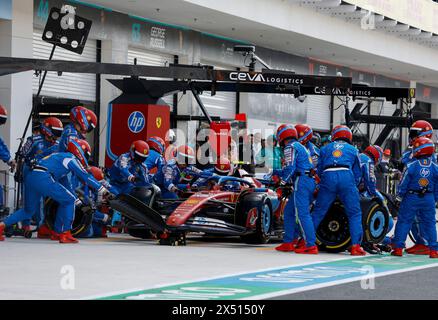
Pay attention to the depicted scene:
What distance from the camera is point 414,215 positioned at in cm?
1523

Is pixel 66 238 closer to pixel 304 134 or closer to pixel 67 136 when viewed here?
pixel 67 136

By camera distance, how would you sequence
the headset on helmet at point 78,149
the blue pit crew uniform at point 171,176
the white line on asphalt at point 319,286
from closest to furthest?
1. the white line on asphalt at point 319,286
2. the headset on helmet at point 78,149
3. the blue pit crew uniform at point 171,176

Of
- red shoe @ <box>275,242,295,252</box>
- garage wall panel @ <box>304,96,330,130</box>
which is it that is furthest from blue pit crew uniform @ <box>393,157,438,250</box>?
garage wall panel @ <box>304,96,330,130</box>

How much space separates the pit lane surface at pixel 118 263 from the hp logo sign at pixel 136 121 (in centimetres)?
456

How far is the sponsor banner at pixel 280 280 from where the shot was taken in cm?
980

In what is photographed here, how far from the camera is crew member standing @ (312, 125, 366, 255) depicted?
14.9 m

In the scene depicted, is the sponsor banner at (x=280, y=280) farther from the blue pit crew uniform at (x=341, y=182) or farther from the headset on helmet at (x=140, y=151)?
the headset on helmet at (x=140, y=151)

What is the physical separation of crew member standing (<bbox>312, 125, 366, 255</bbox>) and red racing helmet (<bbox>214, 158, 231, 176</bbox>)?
3274mm

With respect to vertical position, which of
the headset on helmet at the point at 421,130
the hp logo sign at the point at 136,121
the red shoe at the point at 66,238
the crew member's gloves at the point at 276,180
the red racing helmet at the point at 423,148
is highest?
the hp logo sign at the point at 136,121

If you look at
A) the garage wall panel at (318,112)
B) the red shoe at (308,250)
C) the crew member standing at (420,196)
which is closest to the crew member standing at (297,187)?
the red shoe at (308,250)

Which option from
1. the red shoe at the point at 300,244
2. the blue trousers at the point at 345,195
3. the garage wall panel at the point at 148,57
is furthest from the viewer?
the garage wall panel at the point at 148,57

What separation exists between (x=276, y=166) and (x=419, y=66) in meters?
19.8

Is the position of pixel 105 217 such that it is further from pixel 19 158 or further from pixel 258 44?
pixel 258 44

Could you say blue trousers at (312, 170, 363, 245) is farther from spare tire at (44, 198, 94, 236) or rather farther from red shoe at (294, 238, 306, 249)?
spare tire at (44, 198, 94, 236)
